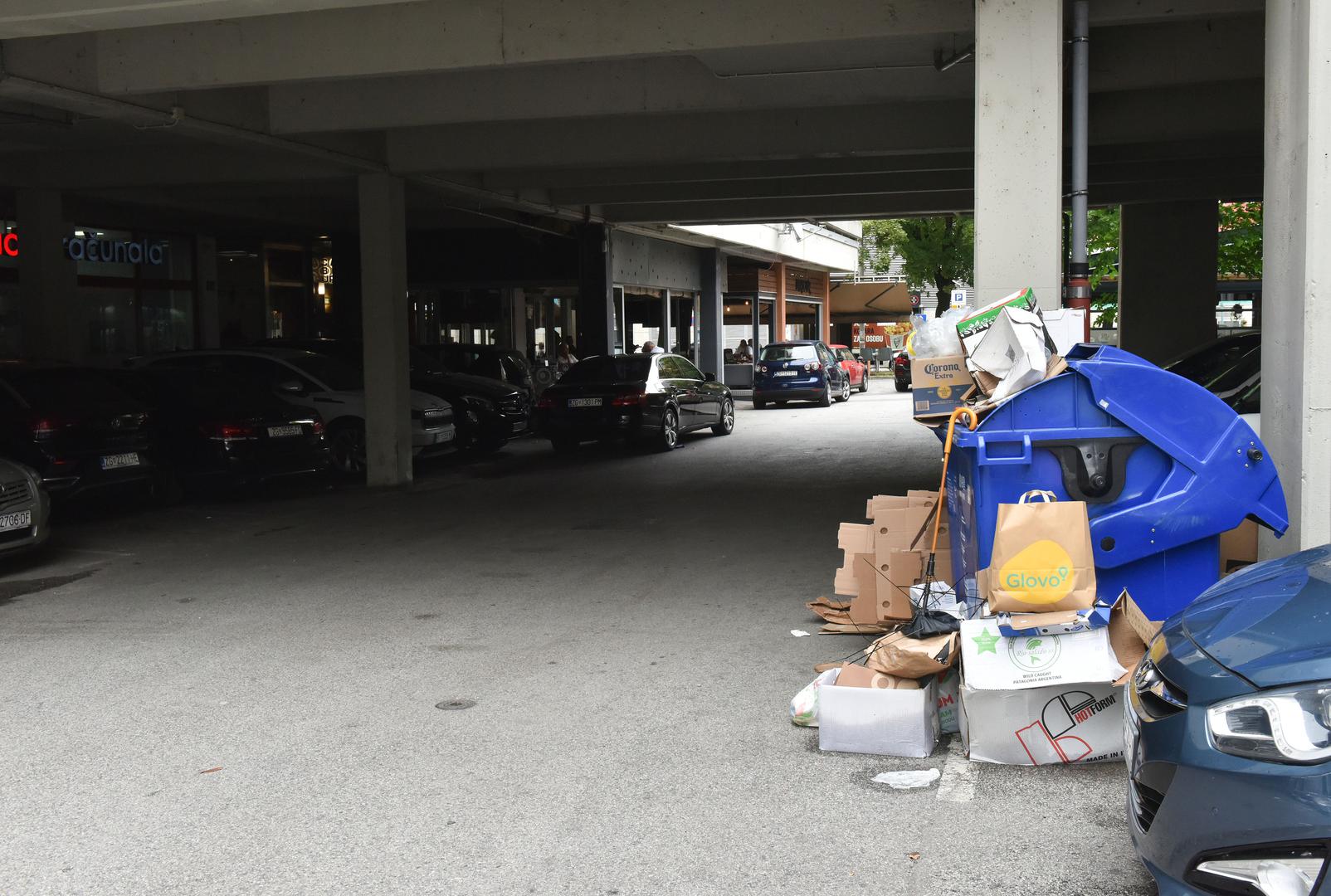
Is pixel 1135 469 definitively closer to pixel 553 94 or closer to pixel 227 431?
pixel 553 94

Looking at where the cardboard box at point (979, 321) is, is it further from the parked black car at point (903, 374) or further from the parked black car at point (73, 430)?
the parked black car at point (903, 374)

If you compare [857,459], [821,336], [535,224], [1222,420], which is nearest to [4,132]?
[535,224]

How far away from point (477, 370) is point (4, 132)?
8758mm

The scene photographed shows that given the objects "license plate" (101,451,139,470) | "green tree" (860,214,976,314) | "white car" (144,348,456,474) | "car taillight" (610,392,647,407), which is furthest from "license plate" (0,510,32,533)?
"green tree" (860,214,976,314)

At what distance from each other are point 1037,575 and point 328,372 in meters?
13.5

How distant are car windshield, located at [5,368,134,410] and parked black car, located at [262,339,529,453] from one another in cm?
614

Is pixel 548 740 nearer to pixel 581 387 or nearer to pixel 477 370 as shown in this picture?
pixel 581 387

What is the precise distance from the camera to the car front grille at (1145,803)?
3.46 meters

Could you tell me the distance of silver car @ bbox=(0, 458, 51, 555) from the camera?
965 cm

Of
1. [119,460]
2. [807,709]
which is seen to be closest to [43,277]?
[119,460]

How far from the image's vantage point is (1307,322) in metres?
6.44

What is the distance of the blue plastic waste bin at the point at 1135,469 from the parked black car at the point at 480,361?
1636cm

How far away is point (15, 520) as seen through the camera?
382 inches

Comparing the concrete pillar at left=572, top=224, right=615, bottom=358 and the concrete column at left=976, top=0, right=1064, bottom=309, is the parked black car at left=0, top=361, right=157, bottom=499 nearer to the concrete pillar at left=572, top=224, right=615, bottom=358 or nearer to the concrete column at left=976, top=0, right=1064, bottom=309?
the concrete column at left=976, top=0, right=1064, bottom=309
